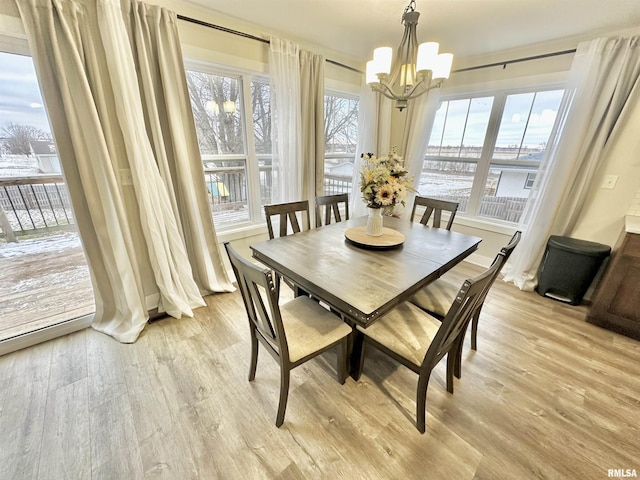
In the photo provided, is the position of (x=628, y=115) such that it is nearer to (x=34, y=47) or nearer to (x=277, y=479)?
(x=277, y=479)

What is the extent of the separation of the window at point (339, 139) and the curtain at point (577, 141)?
2169 millimetres

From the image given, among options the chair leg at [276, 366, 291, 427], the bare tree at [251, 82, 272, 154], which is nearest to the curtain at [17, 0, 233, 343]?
the bare tree at [251, 82, 272, 154]

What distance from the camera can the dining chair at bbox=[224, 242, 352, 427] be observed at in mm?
1106

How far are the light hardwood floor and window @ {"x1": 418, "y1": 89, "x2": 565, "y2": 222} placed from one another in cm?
173

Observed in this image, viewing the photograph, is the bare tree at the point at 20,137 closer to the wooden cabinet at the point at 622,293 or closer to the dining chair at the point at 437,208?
the dining chair at the point at 437,208

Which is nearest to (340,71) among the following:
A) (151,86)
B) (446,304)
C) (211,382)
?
(151,86)

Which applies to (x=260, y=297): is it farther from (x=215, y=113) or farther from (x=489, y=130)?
(x=489, y=130)

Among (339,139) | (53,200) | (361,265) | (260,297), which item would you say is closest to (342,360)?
(361,265)

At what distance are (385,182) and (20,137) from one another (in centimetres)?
245

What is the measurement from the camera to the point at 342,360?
4.98 feet

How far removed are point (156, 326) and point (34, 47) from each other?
1955mm

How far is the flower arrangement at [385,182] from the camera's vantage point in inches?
64.8

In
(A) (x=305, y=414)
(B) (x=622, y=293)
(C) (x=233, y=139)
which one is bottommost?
(A) (x=305, y=414)

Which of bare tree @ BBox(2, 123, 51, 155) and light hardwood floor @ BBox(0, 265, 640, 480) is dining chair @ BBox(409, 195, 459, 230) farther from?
bare tree @ BBox(2, 123, 51, 155)
